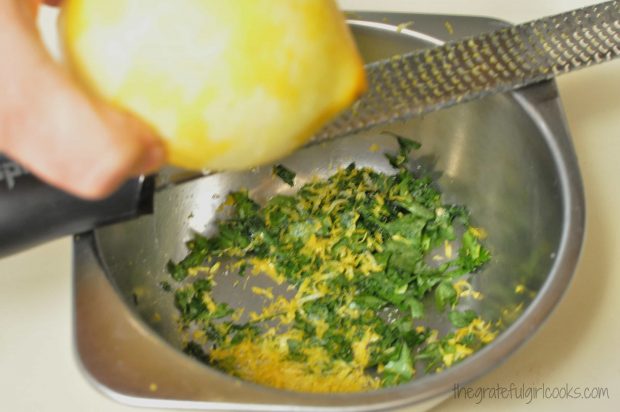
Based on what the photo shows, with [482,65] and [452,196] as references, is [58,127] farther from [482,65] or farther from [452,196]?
[452,196]

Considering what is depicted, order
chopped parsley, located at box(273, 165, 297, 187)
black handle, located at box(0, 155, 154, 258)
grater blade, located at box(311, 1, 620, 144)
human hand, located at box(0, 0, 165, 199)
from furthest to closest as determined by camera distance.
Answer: chopped parsley, located at box(273, 165, 297, 187)
grater blade, located at box(311, 1, 620, 144)
black handle, located at box(0, 155, 154, 258)
human hand, located at box(0, 0, 165, 199)

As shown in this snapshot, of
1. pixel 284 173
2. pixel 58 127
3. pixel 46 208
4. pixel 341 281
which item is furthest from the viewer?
pixel 284 173

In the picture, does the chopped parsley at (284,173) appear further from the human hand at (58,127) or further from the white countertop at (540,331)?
the human hand at (58,127)

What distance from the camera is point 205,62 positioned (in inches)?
19.2

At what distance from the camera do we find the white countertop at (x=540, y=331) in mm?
833

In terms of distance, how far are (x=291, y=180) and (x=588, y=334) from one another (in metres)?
0.51

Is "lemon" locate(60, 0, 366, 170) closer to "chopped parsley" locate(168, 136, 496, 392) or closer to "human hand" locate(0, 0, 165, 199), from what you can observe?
"human hand" locate(0, 0, 165, 199)

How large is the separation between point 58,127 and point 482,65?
1.92 ft

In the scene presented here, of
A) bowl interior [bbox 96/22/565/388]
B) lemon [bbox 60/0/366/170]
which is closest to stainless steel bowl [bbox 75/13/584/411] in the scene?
bowl interior [bbox 96/22/565/388]

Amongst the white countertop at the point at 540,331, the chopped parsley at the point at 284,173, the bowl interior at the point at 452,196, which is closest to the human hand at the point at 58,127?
the bowl interior at the point at 452,196

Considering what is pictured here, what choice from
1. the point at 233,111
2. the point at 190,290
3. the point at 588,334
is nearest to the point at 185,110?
the point at 233,111

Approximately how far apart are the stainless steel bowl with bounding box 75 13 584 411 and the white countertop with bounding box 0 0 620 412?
8 cm

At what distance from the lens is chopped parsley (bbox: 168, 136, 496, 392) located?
2.88 feet

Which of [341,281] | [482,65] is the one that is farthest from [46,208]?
[482,65]
